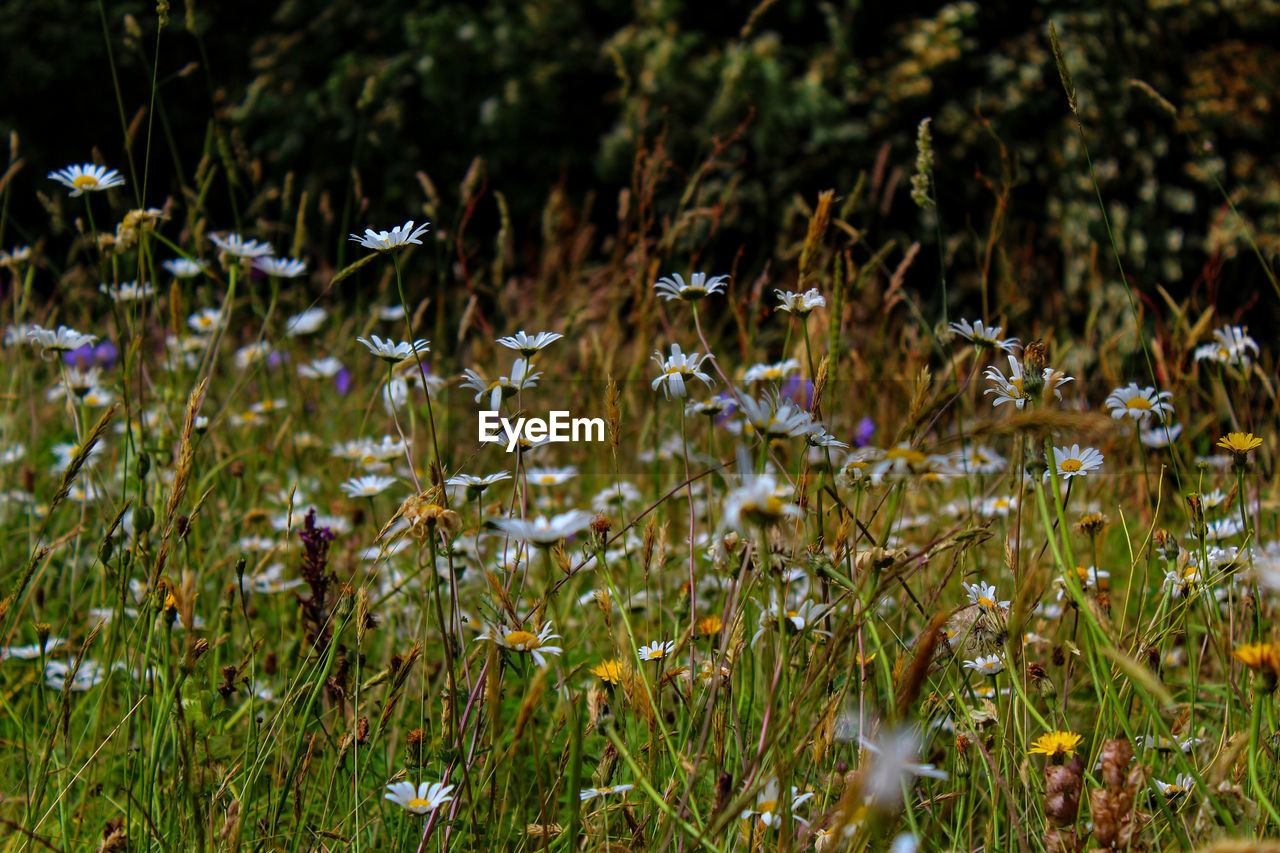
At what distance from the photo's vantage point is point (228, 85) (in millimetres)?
5742

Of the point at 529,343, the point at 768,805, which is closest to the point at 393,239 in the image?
the point at 529,343

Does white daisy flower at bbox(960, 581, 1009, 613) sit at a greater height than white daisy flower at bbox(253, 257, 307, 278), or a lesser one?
lesser

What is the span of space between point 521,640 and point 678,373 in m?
0.34

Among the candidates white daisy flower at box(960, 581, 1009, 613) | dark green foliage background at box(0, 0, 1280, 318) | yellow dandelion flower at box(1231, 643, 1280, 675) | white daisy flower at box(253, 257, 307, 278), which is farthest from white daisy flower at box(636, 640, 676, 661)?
dark green foliage background at box(0, 0, 1280, 318)

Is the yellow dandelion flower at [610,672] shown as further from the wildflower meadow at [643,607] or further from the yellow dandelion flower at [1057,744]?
the yellow dandelion flower at [1057,744]

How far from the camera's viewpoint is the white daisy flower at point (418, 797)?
30.5 inches

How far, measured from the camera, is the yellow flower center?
761 mm

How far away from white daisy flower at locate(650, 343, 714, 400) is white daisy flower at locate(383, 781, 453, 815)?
0.41 m

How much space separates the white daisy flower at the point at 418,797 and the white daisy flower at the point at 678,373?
41 centimetres

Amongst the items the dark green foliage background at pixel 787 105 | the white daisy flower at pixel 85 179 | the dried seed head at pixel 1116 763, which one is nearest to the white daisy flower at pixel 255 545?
the white daisy flower at pixel 85 179

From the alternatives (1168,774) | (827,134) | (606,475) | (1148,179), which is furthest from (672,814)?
(1148,179)

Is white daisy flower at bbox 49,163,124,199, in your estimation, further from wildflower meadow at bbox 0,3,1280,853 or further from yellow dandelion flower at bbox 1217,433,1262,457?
yellow dandelion flower at bbox 1217,433,1262,457

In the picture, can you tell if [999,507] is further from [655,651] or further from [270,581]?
[270,581]

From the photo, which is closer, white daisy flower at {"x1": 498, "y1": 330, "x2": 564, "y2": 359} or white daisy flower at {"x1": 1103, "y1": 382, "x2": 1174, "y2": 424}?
white daisy flower at {"x1": 498, "y1": 330, "x2": 564, "y2": 359}
